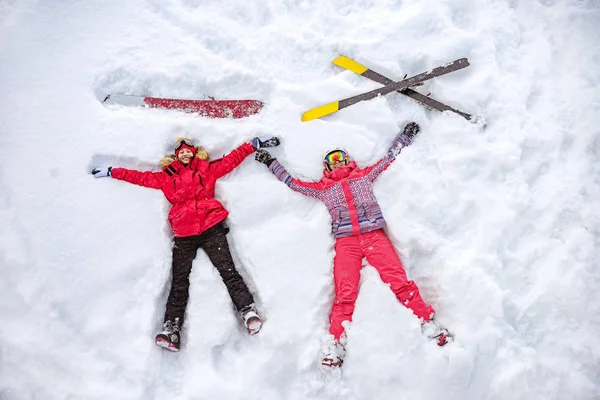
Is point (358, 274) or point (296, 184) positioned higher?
point (296, 184)

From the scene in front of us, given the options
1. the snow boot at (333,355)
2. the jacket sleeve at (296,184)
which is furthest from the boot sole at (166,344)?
the jacket sleeve at (296,184)

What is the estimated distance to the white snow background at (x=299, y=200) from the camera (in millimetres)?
3541

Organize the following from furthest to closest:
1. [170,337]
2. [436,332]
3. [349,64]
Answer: [349,64]
[170,337]
[436,332]

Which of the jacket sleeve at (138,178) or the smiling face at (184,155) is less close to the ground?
the smiling face at (184,155)

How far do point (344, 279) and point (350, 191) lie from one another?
873 mm

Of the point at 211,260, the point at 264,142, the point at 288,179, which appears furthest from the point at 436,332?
the point at 264,142

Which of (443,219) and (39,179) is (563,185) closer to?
(443,219)

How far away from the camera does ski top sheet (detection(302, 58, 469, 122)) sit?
4375mm

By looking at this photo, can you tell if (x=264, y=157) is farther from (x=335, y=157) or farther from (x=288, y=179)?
(x=335, y=157)

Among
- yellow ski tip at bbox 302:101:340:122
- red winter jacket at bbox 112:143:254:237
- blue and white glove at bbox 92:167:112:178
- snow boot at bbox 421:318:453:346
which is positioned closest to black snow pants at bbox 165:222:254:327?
red winter jacket at bbox 112:143:254:237

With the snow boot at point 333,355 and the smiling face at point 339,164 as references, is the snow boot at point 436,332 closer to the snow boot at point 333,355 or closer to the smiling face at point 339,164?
the snow boot at point 333,355

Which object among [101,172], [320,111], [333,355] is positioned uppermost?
[320,111]

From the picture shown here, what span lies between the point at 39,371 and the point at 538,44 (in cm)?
601

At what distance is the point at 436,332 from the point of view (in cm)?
353
